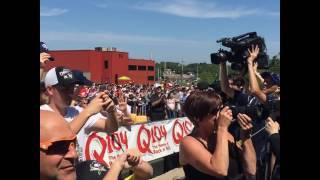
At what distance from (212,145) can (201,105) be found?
0.27 m

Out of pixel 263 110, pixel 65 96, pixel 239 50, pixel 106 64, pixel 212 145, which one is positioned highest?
pixel 106 64

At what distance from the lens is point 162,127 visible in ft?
32.6

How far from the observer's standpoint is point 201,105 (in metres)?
3.04

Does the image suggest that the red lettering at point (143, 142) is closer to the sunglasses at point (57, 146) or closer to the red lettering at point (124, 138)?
the red lettering at point (124, 138)

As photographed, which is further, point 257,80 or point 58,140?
point 257,80

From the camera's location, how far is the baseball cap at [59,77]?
3490 mm

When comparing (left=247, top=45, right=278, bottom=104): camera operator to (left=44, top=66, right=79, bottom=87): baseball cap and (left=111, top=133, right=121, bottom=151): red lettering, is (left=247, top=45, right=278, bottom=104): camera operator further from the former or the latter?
(left=111, top=133, right=121, bottom=151): red lettering

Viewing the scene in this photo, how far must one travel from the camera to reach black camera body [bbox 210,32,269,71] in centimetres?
409

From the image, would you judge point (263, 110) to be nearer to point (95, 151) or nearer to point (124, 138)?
point (95, 151)

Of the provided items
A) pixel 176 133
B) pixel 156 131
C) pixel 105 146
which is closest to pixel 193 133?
pixel 105 146
